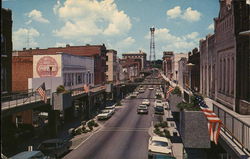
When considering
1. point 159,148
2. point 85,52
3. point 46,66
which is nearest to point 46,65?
point 46,66

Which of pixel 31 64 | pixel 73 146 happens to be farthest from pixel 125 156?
pixel 31 64

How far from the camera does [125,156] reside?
24547 millimetres

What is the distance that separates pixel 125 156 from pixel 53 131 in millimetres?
12157

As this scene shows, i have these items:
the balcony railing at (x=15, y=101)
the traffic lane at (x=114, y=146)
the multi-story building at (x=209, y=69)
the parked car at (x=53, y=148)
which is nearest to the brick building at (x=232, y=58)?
the multi-story building at (x=209, y=69)

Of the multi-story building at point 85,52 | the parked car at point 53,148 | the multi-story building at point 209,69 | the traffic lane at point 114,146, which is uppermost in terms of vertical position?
the multi-story building at point 85,52

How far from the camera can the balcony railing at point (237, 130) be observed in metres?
10.9

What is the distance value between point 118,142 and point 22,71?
2417 centimetres

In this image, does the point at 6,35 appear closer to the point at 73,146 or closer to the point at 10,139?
the point at 10,139

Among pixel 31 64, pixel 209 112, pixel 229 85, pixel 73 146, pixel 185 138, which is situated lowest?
pixel 73 146

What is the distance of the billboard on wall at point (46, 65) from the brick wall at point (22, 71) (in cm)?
104

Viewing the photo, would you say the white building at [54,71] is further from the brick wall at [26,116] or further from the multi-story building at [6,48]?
the multi-story building at [6,48]

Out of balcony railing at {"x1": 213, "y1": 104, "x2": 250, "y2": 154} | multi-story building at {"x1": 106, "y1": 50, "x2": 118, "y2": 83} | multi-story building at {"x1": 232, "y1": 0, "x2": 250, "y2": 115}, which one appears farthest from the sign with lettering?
multi-story building at {"x1": 106, "y1": 50, "x2": 118, "y2": 83}

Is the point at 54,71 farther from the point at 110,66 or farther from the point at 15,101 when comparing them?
the point at 110,66

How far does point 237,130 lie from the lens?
12234 millimetres
